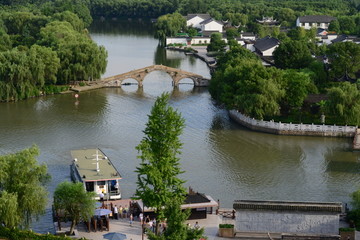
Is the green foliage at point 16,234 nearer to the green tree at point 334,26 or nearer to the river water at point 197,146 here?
the river water at point 197,146

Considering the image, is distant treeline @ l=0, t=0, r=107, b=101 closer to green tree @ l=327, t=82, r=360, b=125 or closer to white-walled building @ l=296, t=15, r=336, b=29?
green tree @ l=327, t=82, r=360, b=125

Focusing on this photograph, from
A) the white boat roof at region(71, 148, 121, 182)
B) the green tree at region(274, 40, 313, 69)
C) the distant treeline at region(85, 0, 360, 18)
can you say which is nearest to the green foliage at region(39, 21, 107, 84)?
the green tree at region(274, 40, 313, 69)

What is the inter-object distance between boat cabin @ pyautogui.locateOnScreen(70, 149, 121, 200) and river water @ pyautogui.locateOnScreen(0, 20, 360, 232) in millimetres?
1958

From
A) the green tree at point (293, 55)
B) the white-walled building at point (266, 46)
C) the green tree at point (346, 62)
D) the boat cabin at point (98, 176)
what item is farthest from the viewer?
the white-walled building at point (266, 46)

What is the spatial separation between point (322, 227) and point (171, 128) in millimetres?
9229

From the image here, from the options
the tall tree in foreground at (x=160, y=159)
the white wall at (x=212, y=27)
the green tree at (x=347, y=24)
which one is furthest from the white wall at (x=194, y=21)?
the tall tree in foreground at (x=160, y=159)

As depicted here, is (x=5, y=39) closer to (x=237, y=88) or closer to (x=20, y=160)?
(x=237, y=88)

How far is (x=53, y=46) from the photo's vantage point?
3275 inches

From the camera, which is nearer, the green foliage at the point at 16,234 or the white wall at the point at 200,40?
the green foliage at the point at 16,234

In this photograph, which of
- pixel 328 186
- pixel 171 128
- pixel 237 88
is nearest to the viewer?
pixel 171 128

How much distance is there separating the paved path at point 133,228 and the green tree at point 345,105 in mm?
23219

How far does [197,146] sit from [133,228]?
19.1 meters

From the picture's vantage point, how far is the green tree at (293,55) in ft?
259

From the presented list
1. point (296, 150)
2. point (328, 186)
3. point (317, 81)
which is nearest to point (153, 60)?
point (317, 81)
